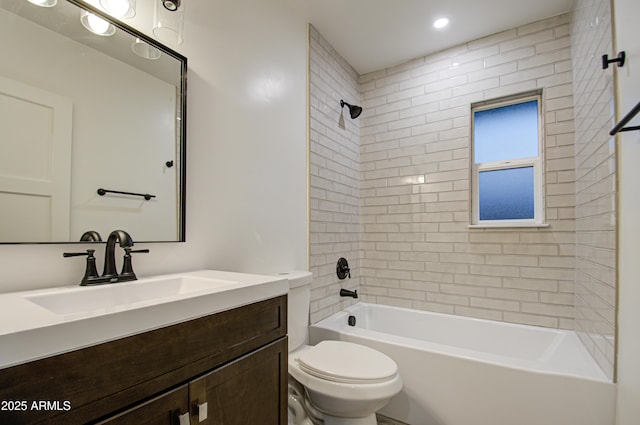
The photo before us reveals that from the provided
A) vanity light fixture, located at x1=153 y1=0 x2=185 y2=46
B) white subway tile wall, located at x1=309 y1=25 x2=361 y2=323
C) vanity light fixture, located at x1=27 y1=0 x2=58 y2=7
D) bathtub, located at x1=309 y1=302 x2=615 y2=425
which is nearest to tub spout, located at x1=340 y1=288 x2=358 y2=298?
white subway tile wall, located at x1=309 y1=25 x2=361 y2=323

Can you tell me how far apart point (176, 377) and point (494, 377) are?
161 cm

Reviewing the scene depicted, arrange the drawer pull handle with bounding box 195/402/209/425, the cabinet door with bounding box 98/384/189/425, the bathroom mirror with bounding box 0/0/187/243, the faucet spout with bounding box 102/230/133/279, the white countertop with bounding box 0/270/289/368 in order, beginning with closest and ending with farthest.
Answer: the white countertop with bounding box 0/270/289/368
the cabinet door with bounding box 98/384/189/425
the drawer pull handle with bounding box 195/402/209/425
the bathroom mirror with bounding box 0/0/187/243
the faucet spout with bounding box 102/230/133/279

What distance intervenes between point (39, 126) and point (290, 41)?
1.63 metres

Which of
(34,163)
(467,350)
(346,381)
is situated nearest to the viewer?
(34,163)

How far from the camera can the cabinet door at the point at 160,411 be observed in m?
0.65

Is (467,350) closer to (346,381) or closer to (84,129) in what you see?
(346,381)

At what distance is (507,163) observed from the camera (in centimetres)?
240

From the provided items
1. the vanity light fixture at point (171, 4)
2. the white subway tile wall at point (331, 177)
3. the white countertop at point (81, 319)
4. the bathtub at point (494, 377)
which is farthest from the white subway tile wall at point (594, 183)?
the vanity light fixture at point (171, 4)

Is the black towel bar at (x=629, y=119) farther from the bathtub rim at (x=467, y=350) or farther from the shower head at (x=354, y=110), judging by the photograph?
the shower head at (x=354, y=110)

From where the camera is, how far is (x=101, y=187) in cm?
108

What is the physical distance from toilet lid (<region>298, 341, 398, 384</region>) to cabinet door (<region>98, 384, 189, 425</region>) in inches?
32.4

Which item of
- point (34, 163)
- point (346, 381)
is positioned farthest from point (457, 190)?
point (34, 163)

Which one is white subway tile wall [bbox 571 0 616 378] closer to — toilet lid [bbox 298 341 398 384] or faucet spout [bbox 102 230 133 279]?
toilet lid [bbox 298 341 398 384]

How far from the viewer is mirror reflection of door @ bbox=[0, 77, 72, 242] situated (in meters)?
0.87
